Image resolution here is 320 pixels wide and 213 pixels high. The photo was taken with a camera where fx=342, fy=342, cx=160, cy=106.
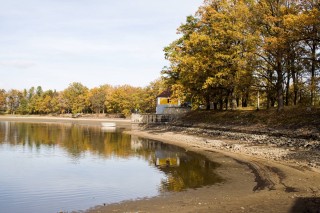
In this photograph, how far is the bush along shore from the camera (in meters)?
25.8

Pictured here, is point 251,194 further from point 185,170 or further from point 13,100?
point 13,100

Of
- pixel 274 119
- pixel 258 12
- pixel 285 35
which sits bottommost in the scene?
pixel 274 119

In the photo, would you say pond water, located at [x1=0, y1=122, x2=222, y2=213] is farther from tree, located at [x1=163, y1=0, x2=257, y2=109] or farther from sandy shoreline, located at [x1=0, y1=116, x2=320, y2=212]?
tree, located at [x1=163, y1=0, x2=257, y2=109]

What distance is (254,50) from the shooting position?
37875 millimetres

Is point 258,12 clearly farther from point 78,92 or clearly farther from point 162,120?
point 78,92

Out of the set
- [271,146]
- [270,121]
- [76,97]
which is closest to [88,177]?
[271,146]

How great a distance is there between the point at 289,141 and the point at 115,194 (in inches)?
721

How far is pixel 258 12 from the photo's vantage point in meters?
36.9

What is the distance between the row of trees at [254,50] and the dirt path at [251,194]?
12684 millimetres

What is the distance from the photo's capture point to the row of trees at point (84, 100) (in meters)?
104

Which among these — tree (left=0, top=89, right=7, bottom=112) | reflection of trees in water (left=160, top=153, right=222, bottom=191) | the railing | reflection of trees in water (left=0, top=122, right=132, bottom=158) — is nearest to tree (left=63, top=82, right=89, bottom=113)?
tree (left=0, top=89, right=7, bottom=112)

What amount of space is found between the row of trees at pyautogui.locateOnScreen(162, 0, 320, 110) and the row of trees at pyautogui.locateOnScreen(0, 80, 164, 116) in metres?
50.6

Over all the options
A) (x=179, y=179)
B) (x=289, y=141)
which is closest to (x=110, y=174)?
(x=179, y=179)

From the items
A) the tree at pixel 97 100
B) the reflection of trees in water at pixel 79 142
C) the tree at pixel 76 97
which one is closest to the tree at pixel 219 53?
the reflection of trees in water at pixel 79 142
